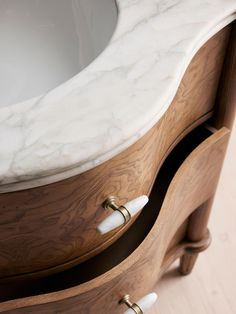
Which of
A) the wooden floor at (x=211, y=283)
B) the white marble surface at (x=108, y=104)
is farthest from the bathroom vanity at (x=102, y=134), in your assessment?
the wooden floor at (x=211, y=283)

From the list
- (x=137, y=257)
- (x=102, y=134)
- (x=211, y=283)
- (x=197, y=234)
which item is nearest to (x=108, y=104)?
(x=102, y=134)

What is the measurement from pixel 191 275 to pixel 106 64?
0.73 m

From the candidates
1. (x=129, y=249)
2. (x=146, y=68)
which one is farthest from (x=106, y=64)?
(x=129, y=249)

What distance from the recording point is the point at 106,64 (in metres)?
0.51

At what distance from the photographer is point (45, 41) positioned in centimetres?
70

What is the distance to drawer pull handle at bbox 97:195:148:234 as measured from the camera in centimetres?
52

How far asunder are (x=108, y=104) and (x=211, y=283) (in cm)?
75

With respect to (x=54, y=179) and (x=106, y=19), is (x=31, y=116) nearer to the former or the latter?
(x=54, y=179)

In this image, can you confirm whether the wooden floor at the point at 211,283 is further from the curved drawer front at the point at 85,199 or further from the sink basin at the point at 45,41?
the sink basin at the point at 45,41

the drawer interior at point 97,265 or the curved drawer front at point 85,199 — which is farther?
the drawer interior at point 97,265

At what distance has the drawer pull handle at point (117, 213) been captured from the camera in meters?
0.52

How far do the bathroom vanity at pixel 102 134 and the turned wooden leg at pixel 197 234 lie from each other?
0.10 m

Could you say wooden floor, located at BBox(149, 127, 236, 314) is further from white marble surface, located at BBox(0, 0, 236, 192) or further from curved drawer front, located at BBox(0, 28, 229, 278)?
white marble surface, located at BBox(0, 0, 236, 192)

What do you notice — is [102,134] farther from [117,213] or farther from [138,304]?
[138,304]
